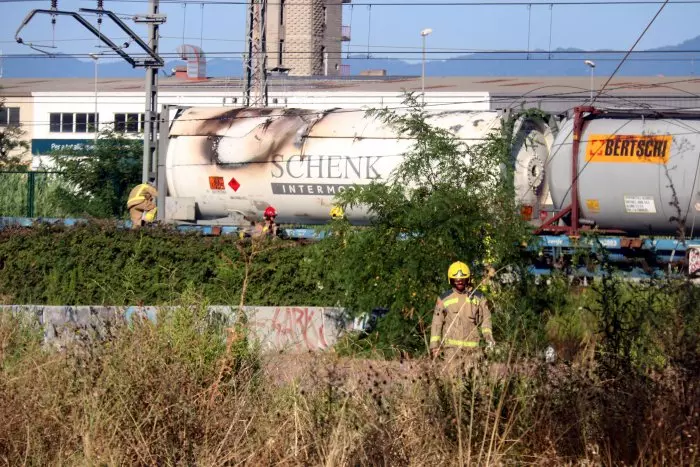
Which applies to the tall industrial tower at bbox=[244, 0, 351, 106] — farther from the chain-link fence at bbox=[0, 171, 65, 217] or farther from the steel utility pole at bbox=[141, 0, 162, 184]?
the steel utility pole at bbox=[141, 0, 162, 184]

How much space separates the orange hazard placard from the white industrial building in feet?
70.9

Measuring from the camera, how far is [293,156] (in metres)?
23.6

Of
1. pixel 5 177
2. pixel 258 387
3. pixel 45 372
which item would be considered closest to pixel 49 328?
pixel 45 372

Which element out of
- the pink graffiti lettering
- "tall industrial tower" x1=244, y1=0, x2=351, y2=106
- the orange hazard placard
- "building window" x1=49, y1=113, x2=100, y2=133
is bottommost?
the pink graffiti lettering

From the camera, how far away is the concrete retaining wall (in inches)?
331

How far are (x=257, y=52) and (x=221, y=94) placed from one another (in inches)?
755

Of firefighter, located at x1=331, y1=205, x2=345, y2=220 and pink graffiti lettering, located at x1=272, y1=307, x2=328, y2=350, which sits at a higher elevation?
firefighter, located at x1=331, y1=205, x2=345, y2=220

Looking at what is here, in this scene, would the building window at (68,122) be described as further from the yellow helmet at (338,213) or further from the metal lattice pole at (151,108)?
the yellow helmet at (338,213)

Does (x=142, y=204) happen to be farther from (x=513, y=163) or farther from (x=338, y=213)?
(x=338, y=213)

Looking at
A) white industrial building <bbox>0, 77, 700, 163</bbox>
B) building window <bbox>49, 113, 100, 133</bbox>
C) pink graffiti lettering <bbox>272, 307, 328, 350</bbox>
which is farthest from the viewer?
building window <bbox>49, 113, 100, 133</bbox>

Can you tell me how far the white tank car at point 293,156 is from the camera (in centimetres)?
2255

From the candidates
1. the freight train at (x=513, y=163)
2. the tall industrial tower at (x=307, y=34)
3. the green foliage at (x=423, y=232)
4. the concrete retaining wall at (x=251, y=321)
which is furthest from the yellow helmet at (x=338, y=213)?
the tall industrial tower at (x=307, y=34)

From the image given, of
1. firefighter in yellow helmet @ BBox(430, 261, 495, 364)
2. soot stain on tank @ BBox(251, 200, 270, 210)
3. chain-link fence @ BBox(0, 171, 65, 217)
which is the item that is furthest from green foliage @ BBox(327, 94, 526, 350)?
chain-link fence @ BBox(0, 171, 65, 217)

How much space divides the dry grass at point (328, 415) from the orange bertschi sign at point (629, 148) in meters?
13.4
